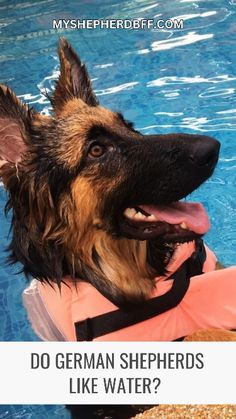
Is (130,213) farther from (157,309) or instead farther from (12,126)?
(12,126)

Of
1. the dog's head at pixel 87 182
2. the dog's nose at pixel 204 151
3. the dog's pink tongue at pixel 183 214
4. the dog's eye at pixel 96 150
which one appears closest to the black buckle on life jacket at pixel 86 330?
the dog's head at pixel 87 182

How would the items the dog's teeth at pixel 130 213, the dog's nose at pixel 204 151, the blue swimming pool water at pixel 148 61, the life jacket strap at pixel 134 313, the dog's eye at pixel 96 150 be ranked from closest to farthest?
the dog's nose at pixel 204 151, the dog's eye at pixel 96 150, the dog's teeth at pixel 130 213, the life jacket strap at pixel 134 313, the blue swimming pool water at pixel 148 61

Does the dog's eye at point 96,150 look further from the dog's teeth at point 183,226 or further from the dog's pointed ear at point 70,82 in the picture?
the dog's teeth at point 183,226

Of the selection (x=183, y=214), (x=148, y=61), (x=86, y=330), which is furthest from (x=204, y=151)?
(x=148, y=61)

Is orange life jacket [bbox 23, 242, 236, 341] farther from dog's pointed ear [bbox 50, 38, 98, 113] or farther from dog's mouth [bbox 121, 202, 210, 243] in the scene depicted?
dog's pointed ear [bbox 50, 38, 98, 113]

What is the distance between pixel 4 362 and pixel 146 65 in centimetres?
349

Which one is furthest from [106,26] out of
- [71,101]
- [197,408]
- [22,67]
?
[197,408]

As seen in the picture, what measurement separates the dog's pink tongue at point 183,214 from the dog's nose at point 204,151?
26 centimetres

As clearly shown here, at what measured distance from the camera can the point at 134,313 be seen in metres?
2.71

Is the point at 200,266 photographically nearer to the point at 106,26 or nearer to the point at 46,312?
the point at 46,312

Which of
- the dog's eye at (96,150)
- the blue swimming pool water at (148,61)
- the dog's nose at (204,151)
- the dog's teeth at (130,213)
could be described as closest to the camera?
the dog's nose at (204,151)

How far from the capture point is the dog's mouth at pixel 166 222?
98.0 inches

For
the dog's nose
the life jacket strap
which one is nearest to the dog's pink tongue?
the dog's nose

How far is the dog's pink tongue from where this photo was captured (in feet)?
8.19
